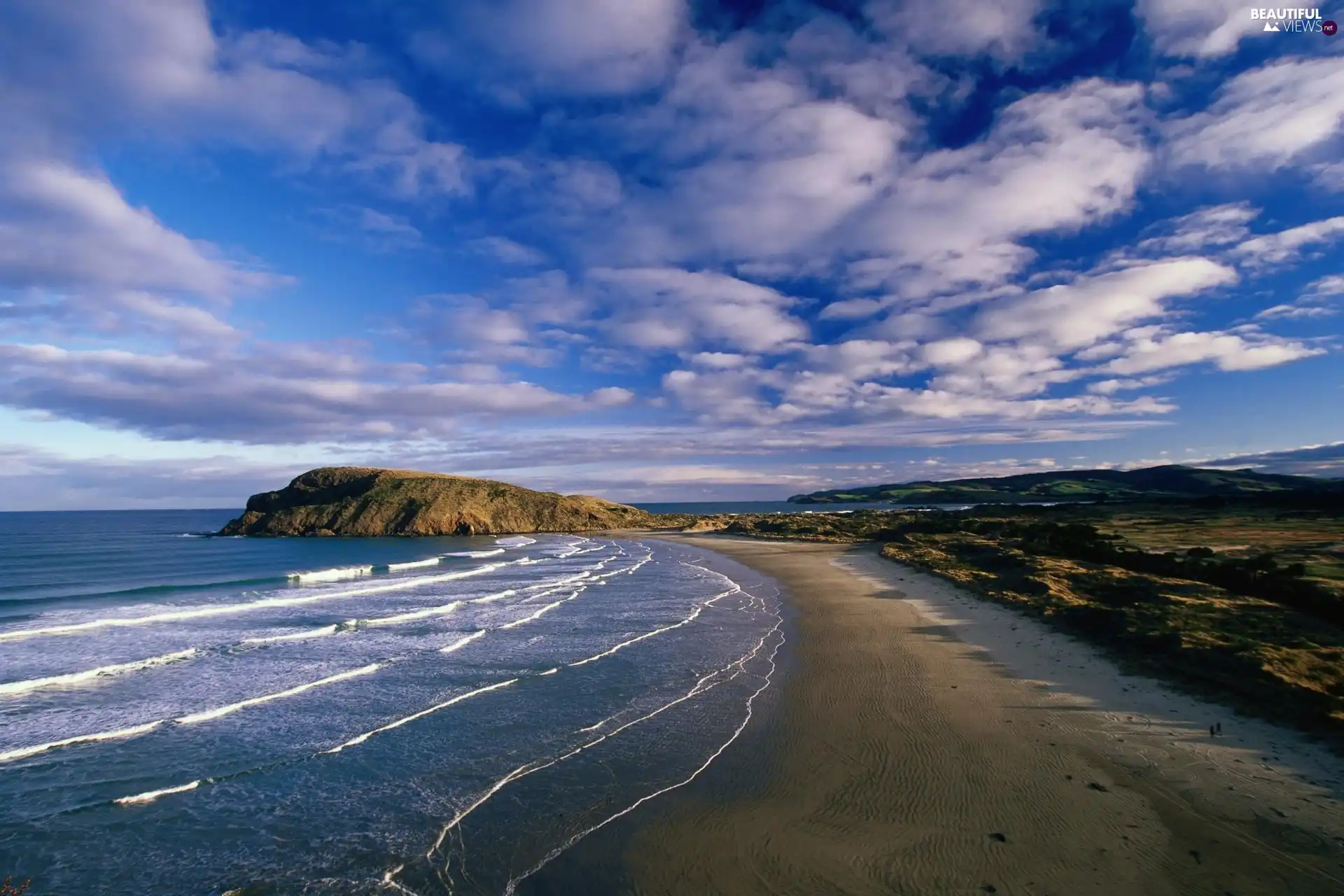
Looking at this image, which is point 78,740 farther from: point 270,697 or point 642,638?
point 642,638

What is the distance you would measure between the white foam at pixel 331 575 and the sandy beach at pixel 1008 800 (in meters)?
32.3

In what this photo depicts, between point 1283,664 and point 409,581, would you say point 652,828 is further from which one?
point 409,581

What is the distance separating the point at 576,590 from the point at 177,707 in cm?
1760

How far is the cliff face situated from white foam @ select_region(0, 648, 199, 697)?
228 ft

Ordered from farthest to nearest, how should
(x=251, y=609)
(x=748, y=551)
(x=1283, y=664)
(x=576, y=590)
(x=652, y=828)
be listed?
(x=748, y=551), (x=576, y=590), (x=251, y=609), (x=1283, y=664), (x=652, y=828)

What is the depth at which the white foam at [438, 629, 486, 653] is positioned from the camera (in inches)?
660

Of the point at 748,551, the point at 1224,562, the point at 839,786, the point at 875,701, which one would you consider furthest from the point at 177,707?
the point at 748,551

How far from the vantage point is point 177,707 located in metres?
12.1

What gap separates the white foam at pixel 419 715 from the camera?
1023 centimetres

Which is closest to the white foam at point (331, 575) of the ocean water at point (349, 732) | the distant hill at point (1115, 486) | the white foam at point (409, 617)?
the ocean water at point (349, 732)

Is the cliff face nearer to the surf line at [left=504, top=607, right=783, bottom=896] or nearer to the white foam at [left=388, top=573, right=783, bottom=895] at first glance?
the white foam at [left=388, top=573, right=783, bottom=895]

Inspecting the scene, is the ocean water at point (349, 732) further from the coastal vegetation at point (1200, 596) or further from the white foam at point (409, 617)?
the coastal vegetation at point (1200, 596)

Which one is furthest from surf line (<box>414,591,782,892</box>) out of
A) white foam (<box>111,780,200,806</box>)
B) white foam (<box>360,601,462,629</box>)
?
white foam (<box>360,601,462,629</box>)

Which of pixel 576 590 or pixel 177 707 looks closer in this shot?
pixel 177 707
